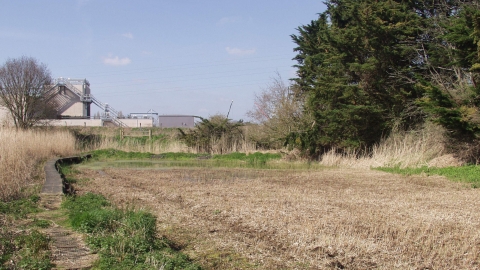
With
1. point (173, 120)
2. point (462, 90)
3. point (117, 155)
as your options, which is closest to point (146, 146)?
point (117, 155)

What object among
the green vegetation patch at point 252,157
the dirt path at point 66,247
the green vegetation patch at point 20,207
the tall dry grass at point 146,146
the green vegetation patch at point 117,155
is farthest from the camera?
the tall dry grass at point 146,146

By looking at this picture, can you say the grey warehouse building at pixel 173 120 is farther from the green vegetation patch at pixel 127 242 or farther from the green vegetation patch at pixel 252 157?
the green vegetation patch at pixel 127 242

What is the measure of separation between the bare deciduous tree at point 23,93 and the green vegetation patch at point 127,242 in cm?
2962

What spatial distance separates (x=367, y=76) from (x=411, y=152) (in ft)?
14.1

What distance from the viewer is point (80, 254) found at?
5.04 meters

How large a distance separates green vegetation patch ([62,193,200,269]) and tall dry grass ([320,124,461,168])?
45.7 feet

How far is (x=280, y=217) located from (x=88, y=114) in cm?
5489

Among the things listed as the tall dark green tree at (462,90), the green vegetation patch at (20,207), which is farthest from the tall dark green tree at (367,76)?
the green vegetation patch at (20,207)

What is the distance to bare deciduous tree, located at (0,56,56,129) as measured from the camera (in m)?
33.0

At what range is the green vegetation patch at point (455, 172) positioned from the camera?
1293 cm

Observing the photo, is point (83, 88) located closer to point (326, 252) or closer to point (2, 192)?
point (2, 192)

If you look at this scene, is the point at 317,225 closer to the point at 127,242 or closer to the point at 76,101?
the point at 127,242

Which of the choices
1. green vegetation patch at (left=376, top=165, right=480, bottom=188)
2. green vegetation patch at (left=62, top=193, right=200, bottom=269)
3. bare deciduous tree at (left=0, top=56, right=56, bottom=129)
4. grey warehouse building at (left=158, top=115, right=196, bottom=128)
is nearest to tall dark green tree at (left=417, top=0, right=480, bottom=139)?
green vegetation patch at (left=376, top=165, right=480, bottom=188)

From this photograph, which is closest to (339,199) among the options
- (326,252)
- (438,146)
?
(326,252)
